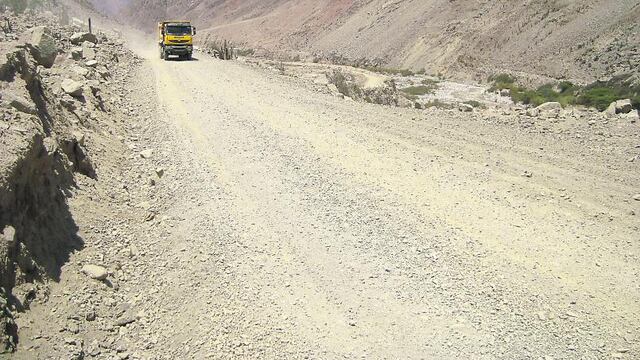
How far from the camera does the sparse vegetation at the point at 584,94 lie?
21820 mm

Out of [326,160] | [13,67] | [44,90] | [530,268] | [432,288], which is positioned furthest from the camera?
[326,160]

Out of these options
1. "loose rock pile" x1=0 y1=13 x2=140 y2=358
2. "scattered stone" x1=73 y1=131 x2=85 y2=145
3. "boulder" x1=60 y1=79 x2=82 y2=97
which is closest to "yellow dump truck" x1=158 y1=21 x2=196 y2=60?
"loose rock pile" x1=0 y1=13 x2=140 y2=358

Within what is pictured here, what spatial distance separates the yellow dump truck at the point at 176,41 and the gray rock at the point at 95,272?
22.8 metres

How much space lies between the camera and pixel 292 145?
12.4 meters

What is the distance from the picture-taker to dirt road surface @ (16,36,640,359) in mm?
6258

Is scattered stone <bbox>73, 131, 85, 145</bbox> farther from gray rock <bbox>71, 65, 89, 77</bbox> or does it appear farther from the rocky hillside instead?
the rocky hillside

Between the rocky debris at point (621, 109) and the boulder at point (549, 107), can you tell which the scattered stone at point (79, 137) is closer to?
the boulder at point (549, 107)

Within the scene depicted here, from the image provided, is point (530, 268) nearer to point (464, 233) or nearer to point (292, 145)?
point (464, 233)

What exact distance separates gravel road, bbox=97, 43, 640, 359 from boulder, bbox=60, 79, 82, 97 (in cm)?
178

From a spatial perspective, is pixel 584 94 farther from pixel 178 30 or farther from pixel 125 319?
pixel 125 319

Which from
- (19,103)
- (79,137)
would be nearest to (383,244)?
(19,103)

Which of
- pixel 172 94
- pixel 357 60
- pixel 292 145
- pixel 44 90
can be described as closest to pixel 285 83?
pixel 172 94

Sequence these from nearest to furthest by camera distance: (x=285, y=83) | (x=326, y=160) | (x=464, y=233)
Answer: (x=464, y=233) < (x=326, y=160) < (x=285, y=83)

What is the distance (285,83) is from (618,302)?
50.4 feet
